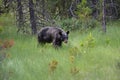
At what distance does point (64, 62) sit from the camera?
31.5 ft

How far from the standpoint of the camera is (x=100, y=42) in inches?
520

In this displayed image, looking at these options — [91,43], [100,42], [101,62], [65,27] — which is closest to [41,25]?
[65,27]

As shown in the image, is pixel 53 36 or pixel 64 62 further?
pixel 53 36

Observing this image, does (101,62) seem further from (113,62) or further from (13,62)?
(13,62)

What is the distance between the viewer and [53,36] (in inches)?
504

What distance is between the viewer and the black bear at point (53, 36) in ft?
40.2

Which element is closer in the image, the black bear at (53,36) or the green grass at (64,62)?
the green grass at (64,62)

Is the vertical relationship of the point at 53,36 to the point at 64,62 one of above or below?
below

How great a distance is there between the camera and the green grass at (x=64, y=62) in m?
8.45

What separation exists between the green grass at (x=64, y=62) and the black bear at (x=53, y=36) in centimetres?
30

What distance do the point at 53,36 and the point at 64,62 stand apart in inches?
130

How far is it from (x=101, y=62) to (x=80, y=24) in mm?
9212

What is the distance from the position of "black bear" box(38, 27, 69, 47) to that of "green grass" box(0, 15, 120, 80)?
0.30 m

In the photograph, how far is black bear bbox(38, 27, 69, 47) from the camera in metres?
12.3
